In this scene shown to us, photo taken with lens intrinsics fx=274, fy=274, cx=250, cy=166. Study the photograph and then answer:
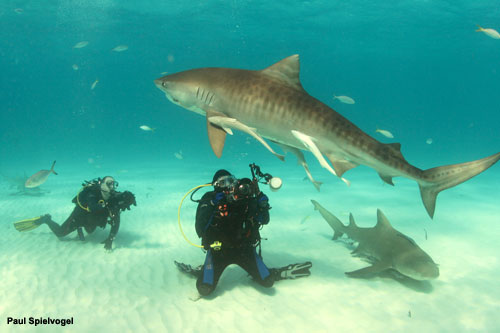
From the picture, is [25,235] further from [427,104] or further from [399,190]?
[427,104]

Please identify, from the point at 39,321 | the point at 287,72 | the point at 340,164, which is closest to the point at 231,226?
the point at 340,164

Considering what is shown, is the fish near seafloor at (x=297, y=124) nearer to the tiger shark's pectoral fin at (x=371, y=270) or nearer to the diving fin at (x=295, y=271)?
the tiger shark's pectoral fin at (x=371, y=270)

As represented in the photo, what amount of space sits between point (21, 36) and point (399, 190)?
5066cm

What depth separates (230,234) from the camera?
4.78m

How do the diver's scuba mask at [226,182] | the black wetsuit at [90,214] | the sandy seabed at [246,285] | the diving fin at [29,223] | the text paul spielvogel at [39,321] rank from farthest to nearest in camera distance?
the diving fin at [29,223] → the black wetsuit at [90,214] → the diver's scuba mask at [226,182] → the sandy seabed at [246,285] → the text paul spielvogel at [39,321]

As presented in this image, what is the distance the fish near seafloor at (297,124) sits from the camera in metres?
3.11

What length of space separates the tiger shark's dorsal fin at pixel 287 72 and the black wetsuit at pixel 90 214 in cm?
530

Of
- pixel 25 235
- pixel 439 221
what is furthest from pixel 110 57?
pixel 439 221

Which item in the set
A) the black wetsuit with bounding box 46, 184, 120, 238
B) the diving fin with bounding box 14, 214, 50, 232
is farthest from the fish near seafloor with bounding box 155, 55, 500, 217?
the diving fin with bounding box 14, 214, 50, 232

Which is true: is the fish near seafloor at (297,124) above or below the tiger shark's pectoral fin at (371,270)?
above

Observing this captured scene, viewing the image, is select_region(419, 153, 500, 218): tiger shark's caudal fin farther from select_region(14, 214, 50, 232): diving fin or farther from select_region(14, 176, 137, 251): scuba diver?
select_region(14, 214, 50, 232): diving fin

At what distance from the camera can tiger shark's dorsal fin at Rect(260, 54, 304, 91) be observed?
133 inches

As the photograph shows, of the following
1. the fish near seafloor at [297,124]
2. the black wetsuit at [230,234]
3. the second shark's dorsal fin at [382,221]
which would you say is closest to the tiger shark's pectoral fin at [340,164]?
the fish near seafloor at [297,124]

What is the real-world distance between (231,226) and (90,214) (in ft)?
14.5
